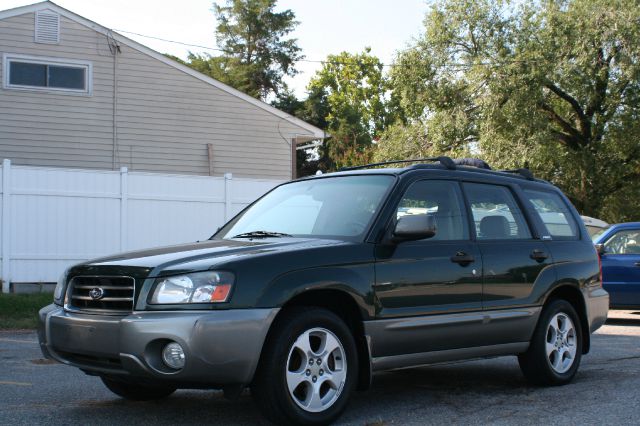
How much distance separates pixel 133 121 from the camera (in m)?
20.3

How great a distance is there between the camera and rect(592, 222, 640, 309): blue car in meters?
12.6

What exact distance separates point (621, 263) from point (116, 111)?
1232cm

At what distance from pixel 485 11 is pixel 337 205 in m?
24.3

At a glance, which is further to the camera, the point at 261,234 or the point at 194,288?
the point at 261,234

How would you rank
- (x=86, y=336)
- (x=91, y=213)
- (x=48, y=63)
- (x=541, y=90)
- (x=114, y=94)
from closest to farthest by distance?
1. (x=86, y=336)
2. (x=91, y=213)
3. (x=48, y=63)
4. (x=114, y=94)
5. (x=541, y=90)

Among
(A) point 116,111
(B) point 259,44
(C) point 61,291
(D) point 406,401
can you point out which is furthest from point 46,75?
(B) point 259,44

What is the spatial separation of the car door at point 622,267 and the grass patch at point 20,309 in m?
8.40

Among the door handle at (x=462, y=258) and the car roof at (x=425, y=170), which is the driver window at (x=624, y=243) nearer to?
the car roof at (x=425, y=170)

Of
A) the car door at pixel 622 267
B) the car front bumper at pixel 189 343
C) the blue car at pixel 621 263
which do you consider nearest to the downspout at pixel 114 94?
the blue car at pixel 621 263

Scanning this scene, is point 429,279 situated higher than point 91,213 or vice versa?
point 91,213

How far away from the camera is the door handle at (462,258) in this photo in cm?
616

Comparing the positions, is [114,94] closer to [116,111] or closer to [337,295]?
[116,111]

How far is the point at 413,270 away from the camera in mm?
5828

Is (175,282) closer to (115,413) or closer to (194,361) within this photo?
(194,361)
